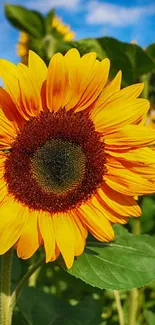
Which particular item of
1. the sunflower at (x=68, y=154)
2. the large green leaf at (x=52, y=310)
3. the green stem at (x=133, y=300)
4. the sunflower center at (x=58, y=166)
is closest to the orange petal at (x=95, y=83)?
the sunflower at (x=68, y=154)

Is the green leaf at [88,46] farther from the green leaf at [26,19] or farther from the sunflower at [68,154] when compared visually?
the green leaf at [26,19]

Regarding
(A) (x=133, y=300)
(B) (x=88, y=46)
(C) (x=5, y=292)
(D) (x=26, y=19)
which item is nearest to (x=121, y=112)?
(C) (x=5, y=292)

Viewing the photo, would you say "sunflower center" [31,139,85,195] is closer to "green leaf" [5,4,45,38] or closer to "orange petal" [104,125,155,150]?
"orange petal" [104,125,155,150]

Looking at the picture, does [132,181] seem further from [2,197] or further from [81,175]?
[2,197]

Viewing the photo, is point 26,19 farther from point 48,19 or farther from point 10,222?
point 10,222

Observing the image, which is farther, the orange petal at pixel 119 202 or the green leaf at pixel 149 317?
the green leaf at pixel 149 317

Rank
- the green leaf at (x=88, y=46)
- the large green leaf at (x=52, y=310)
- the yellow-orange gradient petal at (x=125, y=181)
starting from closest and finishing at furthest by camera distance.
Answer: the yellow-orange gradient petal at (x=125, y=181) < the large green leaf at (x=52, y=310) < the green leaf at (x=88, y=46)

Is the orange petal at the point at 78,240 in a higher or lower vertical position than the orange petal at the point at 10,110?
lower
